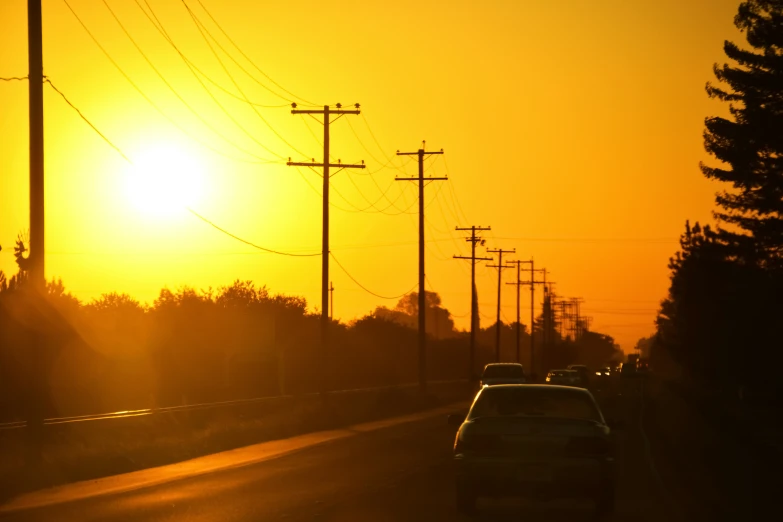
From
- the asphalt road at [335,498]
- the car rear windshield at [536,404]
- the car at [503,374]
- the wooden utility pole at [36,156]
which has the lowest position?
the car at [503,374]

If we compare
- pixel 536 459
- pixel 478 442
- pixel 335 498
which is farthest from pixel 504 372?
pixel 536 459

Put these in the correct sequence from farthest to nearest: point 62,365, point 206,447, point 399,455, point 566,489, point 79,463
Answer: point 62,365 → point 206,447 → point 399,455 → point 79,463 → point 566,489

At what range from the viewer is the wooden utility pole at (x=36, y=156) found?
2398 centimetres

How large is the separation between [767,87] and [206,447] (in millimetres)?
21950

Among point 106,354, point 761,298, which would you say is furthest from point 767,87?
point 106,354

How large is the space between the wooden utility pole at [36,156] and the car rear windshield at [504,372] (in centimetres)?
2884

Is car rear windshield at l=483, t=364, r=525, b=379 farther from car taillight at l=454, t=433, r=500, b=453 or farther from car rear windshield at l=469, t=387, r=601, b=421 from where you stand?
car taillight at l=454, t=433, r=500, b=453

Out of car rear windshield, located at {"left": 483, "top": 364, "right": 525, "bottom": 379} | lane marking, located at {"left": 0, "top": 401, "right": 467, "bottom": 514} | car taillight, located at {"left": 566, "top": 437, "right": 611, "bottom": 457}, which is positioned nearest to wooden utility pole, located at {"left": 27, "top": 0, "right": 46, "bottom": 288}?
lane marking, located at {"left": 0, "top": 401, "right": 467, "bottom": 514}

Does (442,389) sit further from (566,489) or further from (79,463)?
(566,489)

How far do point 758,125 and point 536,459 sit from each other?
27.5 metres

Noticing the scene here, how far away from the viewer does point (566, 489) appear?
1516 cm

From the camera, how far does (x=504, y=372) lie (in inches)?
2005

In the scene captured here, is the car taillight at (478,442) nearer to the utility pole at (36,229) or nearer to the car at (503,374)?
the utility pole at (36,229)

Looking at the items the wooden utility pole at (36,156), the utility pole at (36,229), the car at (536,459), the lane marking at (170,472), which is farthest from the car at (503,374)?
the car at (536,459)
